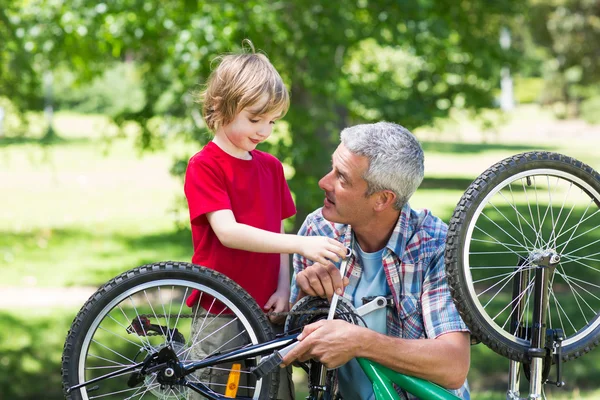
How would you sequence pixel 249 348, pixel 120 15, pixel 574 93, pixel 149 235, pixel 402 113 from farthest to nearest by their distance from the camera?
pixel 574 93, pixel 149 235, pixel 402 113, pixel 120 15, pixel 249 348

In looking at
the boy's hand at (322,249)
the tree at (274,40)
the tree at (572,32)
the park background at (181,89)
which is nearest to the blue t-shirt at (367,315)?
the boy's hand at (322,249)

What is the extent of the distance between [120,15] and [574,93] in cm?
4067

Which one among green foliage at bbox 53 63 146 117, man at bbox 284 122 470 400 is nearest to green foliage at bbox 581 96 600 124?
green foliage at bbox 53 63 146 117

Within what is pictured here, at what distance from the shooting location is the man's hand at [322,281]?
2.64 m

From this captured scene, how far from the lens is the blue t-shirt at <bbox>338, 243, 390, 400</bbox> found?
9.43 feet

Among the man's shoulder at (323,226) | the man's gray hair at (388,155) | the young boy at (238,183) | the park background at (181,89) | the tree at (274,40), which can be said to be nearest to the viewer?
the young boy at (238,183)

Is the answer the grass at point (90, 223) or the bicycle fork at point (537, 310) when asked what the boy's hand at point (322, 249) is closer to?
the bicycle fork at point (537, 310)

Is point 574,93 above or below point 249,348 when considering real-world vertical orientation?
above

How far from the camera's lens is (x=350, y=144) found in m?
2.80

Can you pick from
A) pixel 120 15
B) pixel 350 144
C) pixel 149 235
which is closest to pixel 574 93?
pixel 149 235

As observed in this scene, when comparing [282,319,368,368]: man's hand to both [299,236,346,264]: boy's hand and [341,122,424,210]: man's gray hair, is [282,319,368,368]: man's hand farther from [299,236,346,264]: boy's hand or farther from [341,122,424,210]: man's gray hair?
[341,122,424,210]: man's gray hair

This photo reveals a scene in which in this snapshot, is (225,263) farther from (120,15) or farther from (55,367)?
(55,367)

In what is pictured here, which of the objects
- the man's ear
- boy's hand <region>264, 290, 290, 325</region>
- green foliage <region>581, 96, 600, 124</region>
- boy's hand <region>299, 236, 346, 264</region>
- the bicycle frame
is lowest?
the bicycle frame

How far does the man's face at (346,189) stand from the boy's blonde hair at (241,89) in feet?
0.88
